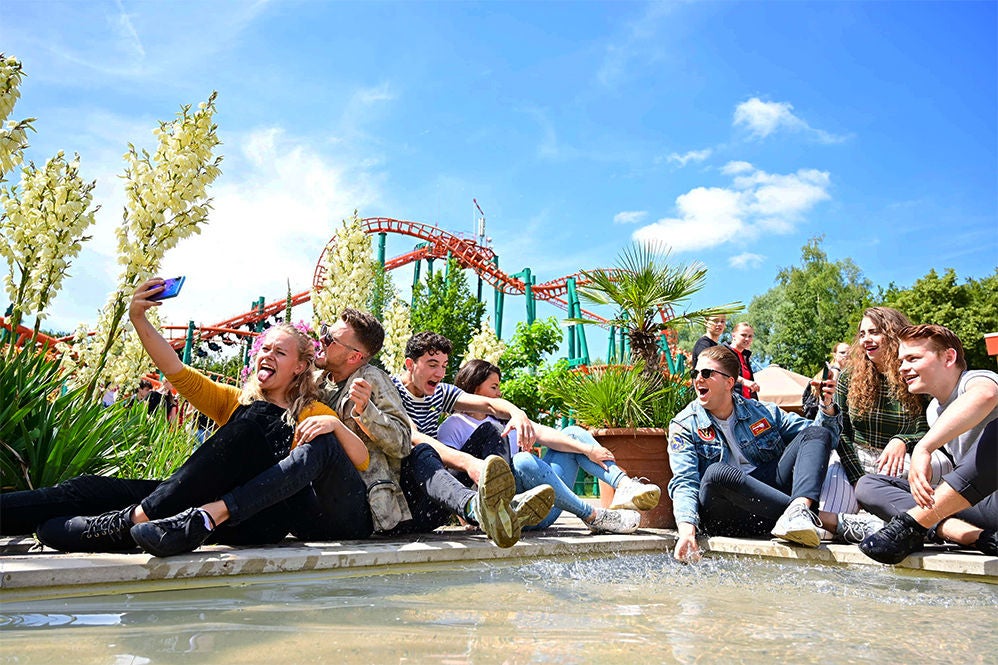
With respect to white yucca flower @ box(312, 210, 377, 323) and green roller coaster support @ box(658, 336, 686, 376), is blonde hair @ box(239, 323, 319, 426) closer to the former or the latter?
white yucca flower @ box(312, 210, 377, 323)

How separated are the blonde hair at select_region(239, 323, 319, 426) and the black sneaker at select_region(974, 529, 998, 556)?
2761mm

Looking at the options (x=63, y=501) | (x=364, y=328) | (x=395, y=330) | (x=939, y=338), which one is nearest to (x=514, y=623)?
(x=63, y=501)

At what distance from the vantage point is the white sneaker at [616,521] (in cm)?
374

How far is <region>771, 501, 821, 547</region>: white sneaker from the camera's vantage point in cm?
312

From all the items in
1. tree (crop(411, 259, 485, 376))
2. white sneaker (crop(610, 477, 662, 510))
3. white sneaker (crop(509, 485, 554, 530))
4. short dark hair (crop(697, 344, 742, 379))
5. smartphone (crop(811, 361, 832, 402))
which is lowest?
white sneaker (crop(610, 477, 662, 510))

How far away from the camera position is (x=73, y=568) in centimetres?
200

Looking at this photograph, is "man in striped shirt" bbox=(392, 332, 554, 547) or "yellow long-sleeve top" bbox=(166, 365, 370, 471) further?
"yellow long-sleeve top" bbox=(166, 365, 370, 471)

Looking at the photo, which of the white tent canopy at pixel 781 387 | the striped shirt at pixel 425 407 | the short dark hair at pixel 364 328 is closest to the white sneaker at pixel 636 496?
the striped shirt at pixel 425 407

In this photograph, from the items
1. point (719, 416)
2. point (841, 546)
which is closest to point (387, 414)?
point (719, 416)

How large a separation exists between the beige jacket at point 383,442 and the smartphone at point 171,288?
2.41 feet

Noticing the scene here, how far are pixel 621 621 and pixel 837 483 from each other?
214cm

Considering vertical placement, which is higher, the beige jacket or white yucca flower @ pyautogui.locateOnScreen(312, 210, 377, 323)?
white yucca flower @ pyautogui.locateOnScreen(312, 210, 377, 323)

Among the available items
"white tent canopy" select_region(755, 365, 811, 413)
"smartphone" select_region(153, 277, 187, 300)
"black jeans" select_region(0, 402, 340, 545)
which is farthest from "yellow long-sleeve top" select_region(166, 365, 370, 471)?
"white tent canopy" select_region(755, 365, 811, 413)

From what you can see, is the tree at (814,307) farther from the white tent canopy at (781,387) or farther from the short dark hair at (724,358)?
the short dark hair at (724,358)
